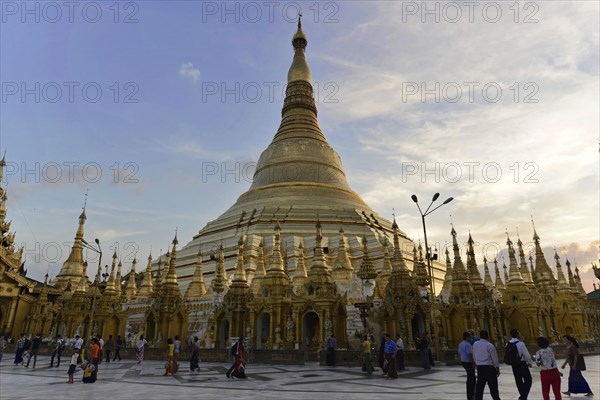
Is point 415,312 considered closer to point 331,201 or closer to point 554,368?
point 554,368

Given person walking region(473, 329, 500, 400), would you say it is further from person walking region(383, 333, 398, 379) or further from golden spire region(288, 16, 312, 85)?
golden spire region(288, 16, 312, 85)

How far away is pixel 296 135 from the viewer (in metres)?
61.1

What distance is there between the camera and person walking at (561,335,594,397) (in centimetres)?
973

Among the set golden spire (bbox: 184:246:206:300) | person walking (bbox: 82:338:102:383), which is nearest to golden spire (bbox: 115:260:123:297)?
golden spire (bbox: 184:246:206:300)

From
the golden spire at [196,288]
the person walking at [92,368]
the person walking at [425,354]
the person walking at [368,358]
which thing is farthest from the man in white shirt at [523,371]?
the golden spire at [196,288]

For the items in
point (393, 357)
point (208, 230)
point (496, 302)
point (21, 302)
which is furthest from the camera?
point (208, 230)

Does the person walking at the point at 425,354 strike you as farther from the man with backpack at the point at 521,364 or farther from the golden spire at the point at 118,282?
the golden spire at the point at 118,282

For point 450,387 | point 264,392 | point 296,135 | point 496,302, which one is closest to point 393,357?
point 450,387

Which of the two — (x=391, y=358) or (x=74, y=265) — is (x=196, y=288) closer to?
(x=391, y=358)

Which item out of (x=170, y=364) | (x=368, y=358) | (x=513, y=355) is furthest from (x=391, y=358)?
(x=170, y=364)

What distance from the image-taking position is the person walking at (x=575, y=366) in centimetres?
973

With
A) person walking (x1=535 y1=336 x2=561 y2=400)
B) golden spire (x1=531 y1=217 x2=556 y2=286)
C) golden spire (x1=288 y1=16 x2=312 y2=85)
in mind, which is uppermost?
golden spire (x1=288 y1=16 x2=312 y2=85)

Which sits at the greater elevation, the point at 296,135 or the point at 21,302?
the point at 296,135

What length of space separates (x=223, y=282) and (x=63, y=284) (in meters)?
31.7
